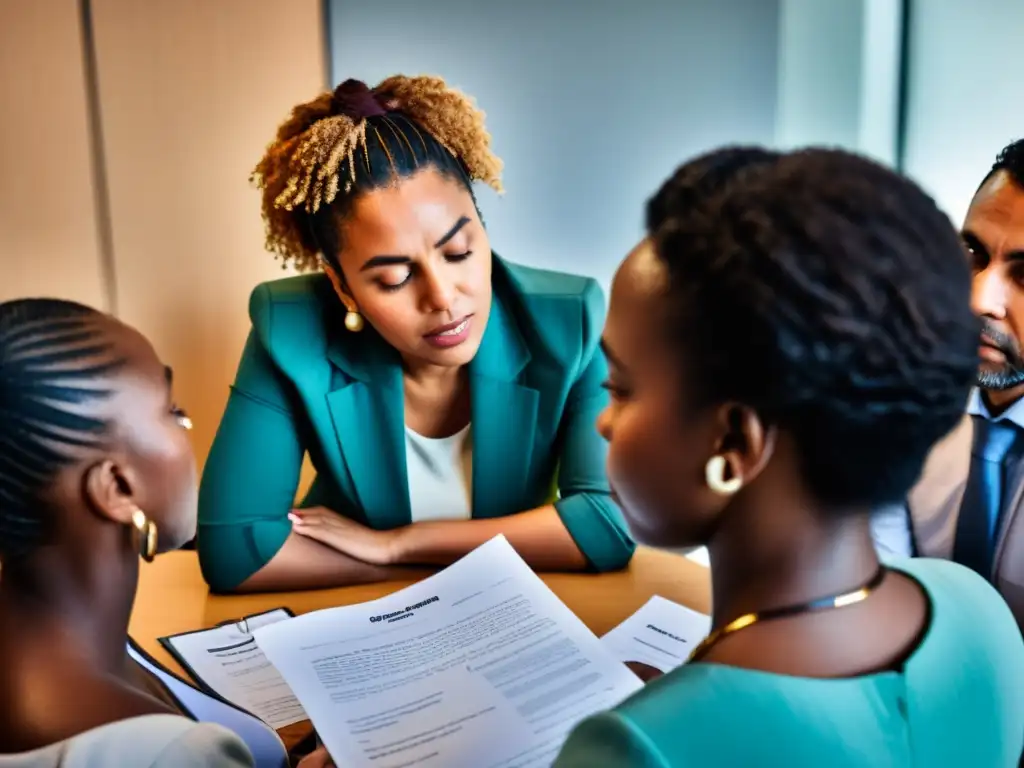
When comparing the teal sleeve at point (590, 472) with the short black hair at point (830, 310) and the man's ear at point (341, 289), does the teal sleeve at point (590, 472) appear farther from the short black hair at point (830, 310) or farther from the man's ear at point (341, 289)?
the short black hair at point (830, 310)

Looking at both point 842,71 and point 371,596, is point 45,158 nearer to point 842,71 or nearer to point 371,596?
point 371,596

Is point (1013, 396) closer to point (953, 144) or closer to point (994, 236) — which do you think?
point (994, 236)

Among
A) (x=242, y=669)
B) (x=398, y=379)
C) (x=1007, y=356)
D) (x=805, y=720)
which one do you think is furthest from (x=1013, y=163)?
(x=242, y=669)

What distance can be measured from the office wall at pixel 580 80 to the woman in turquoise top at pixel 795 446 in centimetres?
136

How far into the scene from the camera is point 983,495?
0.92 m

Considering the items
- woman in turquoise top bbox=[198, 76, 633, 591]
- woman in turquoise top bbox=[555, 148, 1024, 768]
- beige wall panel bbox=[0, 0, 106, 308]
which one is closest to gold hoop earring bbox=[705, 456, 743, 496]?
woman in turquoise top bbox=[555, 148, 1024, 768]

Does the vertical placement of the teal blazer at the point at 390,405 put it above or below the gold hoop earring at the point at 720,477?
below

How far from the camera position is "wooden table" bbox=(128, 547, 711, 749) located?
1.11 meters

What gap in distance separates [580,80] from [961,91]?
744 mm

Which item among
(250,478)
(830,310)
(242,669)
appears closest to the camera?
(830,310)

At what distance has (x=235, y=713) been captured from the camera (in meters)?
0.83

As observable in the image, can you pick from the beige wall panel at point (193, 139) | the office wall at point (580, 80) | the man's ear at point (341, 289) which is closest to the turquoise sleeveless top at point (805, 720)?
the man's ear at point (341, 289)

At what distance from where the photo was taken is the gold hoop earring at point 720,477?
1.84ft

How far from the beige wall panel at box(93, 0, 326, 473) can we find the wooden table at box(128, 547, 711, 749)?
2.75 ft
